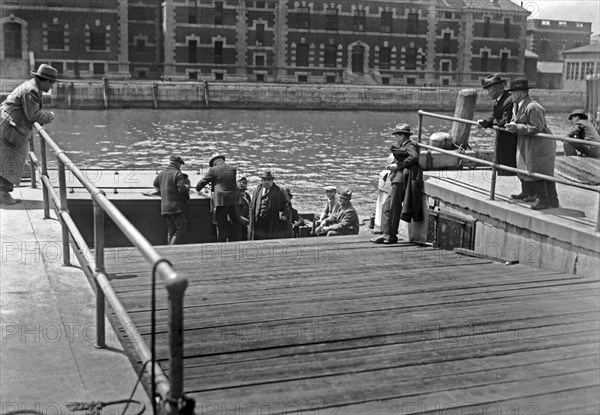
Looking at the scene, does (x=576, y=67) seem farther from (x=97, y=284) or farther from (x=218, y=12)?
(x=97, y=284)

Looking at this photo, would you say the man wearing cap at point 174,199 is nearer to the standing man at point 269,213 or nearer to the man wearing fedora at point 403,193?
the standing man at point 269,213

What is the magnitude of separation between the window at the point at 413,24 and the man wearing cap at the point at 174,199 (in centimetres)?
5138

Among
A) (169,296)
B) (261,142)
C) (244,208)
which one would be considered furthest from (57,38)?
(169,296)

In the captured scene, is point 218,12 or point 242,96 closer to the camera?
point 242,96

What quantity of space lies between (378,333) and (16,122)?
176 inches

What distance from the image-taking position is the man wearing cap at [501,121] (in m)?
7.99

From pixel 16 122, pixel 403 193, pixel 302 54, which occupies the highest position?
pixel 302 54

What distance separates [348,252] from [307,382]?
11.3ft

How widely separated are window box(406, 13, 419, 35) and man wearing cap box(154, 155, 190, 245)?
51377 mm

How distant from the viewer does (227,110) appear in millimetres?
46688

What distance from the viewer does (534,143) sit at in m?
7.27

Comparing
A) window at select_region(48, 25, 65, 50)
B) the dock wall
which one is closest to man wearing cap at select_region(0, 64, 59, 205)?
the dock wall

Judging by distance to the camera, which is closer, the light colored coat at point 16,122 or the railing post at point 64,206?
the railing post at point 64,206

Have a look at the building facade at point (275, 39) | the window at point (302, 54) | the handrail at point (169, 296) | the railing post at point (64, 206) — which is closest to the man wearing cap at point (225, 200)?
the railing post at point (64, 206)
